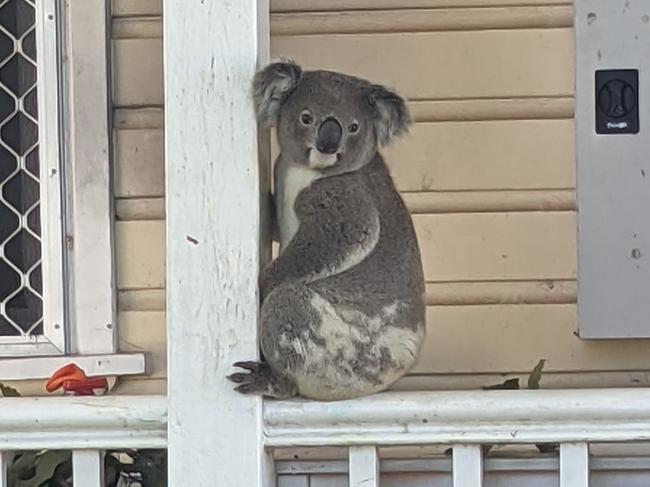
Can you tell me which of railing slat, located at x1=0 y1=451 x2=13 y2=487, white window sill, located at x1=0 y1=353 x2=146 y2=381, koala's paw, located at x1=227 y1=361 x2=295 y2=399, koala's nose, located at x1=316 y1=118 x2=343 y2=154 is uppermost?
koala's nose, located at x1=316 y1=118 x2=343 y2=154

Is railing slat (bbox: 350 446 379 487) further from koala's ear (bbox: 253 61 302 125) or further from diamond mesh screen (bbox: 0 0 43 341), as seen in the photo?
diamond mesh screen (bbox: 0 0 43 341)

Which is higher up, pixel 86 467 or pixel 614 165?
pixel 614 165

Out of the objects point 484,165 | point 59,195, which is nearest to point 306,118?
point 484,165

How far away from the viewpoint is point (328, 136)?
2295mm

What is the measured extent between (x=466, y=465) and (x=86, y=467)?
0.74m

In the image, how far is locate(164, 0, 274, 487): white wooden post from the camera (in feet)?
7.19

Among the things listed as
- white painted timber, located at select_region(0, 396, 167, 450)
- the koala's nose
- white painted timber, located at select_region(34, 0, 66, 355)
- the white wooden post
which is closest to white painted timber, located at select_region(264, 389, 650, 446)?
the white wooden post

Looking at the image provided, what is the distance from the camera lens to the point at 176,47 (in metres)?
2.19

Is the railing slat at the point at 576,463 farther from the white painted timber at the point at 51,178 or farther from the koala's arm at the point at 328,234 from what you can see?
the white painted timber at the point at 51,178

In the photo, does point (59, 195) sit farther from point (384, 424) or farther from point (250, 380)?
point (384, 424)

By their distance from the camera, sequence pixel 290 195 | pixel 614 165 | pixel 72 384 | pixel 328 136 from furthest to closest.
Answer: pixel 614 165
pixel 72 384
pixel 290 195
pixel 328 136

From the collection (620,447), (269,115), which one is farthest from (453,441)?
(620,447)

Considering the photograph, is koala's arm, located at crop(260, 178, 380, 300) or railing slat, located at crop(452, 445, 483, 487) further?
koala's arm, located at crop(260, 178, 380, 300)

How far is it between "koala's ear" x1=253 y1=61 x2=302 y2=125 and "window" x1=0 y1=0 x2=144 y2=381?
163 centimetres
